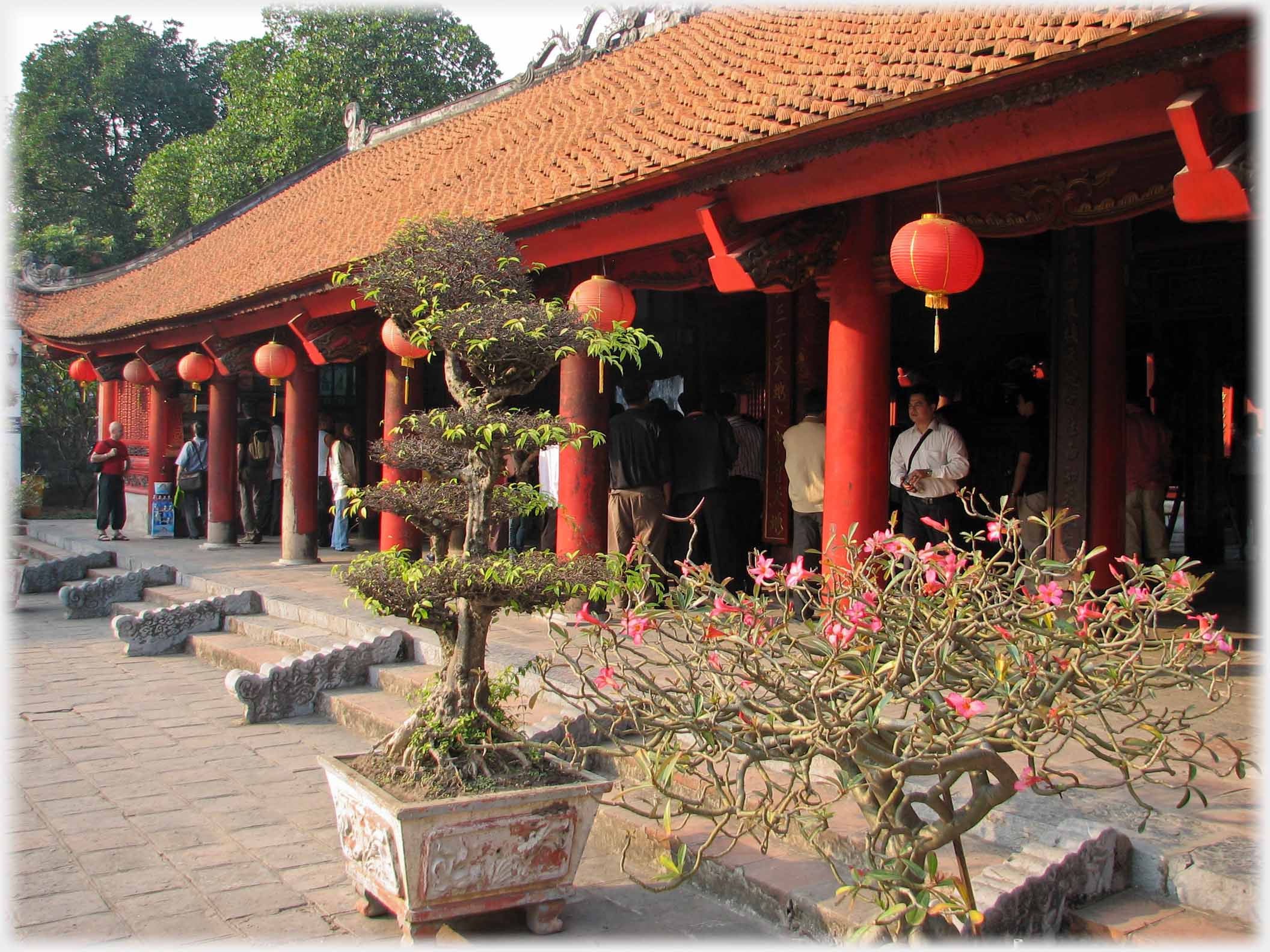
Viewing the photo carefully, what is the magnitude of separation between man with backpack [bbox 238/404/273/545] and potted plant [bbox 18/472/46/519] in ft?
26.0

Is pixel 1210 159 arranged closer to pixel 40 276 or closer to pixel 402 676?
pixel 402 676

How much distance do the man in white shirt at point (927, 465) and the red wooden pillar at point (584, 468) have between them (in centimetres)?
191

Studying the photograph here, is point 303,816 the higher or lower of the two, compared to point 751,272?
lower

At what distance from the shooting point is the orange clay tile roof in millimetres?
4254

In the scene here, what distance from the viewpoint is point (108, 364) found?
15.0m

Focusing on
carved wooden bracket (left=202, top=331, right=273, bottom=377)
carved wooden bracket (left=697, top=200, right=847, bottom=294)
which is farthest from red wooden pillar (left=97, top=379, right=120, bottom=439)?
carved wooden bracket (left=697, top=200, right=847, bottom=294)

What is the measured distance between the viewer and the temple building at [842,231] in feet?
13.3

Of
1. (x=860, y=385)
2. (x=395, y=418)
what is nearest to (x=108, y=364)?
(x=395, y=418)

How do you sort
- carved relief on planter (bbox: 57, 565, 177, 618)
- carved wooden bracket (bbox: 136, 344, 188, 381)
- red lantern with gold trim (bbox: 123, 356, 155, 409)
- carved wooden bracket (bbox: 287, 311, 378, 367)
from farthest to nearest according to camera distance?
red lantern with gold trim (bbox: 123, 356, 155, 409), carved wooden bracket (bbox: 136, 344, 188, 381), carved relief on planter (bbox: 57, 565, 177, 618), carved wooden bracket (bbox: 287, 311, 378, 367)

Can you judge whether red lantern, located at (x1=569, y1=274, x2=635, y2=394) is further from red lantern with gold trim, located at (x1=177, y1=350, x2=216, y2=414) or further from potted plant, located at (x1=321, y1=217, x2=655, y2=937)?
red lantern with gold trim, located at (x1=177, y1=350, x2=216, y2=414)

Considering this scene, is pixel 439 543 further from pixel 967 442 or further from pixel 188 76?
pixel 188 76

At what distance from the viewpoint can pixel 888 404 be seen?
5.50m

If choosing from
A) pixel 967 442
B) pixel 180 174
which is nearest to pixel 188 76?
pixel 180 174

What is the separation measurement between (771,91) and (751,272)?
0.84m
